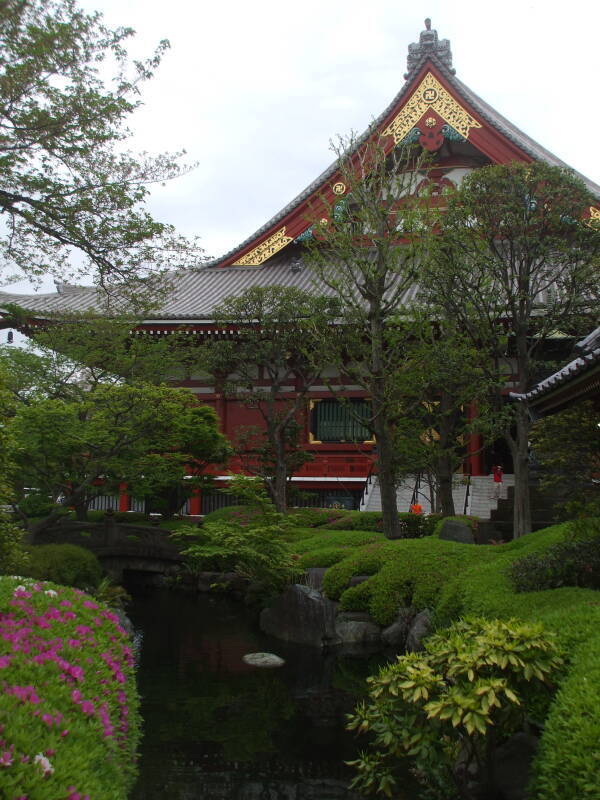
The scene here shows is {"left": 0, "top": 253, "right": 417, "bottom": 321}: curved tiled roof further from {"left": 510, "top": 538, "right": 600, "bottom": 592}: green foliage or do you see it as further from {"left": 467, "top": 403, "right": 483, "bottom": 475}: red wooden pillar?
{"left": 510, "top": 538, "right": 600, "bottom": 592}: green foliage

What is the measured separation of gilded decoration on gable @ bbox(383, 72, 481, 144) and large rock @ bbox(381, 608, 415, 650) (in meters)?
18.2

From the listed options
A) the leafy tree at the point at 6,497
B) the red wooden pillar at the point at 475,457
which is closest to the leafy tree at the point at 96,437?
the leafy tree at the point at 6,497

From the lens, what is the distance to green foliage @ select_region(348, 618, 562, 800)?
15.6 ft

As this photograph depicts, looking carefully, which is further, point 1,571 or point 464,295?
point 464,295

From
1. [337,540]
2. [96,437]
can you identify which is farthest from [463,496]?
[96,437]

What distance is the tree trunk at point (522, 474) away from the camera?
13008mm

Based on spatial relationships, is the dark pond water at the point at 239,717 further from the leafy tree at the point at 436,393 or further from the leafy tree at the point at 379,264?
the leafy tree at the point at 436,393

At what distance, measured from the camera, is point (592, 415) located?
945 centimetres

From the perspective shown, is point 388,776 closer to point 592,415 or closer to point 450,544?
point 592,415

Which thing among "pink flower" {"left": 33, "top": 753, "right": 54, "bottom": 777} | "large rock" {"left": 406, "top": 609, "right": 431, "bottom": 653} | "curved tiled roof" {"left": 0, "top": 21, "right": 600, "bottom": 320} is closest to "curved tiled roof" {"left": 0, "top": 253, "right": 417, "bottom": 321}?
"curved tiled roof" {"left": 0, "top": 21, "right": 600, "bottom": 320}

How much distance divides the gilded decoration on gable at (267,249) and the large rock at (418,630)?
18106 millimetres

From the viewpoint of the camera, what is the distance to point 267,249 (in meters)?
26.2

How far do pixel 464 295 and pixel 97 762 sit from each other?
11295 mm

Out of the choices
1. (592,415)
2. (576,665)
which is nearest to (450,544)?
(592,415)
